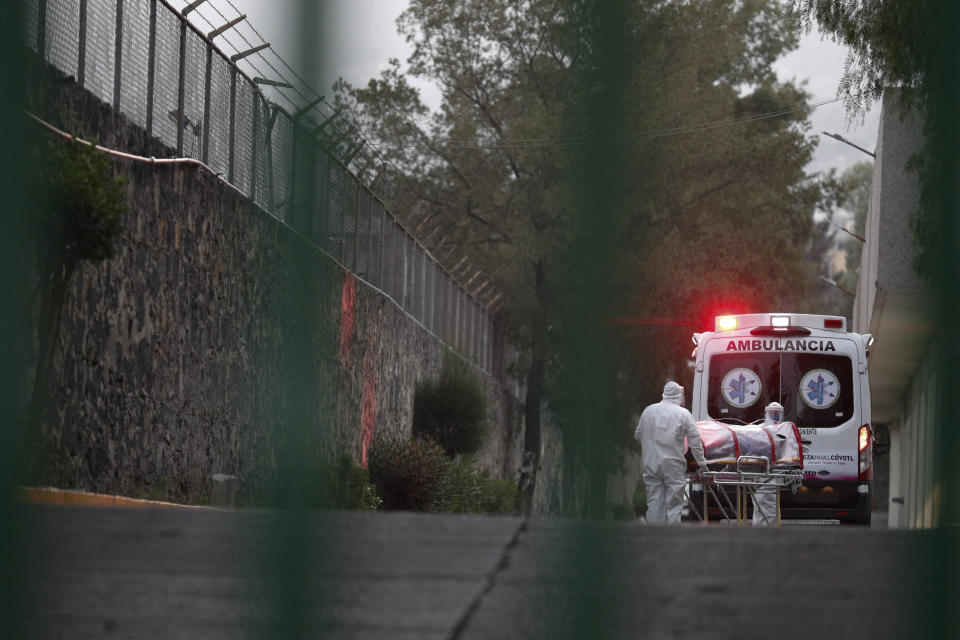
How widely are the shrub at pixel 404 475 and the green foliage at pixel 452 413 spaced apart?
4.86 m

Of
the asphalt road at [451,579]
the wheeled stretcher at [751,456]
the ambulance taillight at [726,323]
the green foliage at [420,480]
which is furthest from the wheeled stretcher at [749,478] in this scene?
the asphalt road at [451,579]

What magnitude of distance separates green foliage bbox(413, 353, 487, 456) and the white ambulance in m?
9.93

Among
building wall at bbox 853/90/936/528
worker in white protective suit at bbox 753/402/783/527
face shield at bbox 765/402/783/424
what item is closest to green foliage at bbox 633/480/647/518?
building wall at bbox 853/90/936/528

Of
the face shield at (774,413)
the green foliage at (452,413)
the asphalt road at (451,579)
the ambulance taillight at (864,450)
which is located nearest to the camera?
the asphalt road at (451,579)

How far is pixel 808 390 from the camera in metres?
13.0

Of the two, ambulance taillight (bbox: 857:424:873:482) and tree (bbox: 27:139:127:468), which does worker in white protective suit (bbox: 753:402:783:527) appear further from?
tree (bbox: 27:139:127:468)

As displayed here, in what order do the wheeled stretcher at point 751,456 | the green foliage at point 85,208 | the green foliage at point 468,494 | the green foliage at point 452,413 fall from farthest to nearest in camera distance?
the green foliage at point 452,413, the green foliage at point 468,494, the wheeled stretcher at point 751,456, the green foliage at point 85,208

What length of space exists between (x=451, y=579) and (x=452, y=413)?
21.6 m

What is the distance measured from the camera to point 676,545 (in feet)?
6.02

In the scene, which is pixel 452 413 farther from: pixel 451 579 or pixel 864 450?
pixel 451 579

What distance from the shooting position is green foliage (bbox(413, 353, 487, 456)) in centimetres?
2292

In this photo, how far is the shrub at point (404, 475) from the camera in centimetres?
1697

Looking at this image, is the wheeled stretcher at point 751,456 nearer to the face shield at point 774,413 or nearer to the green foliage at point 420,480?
the face shield at point 774,413

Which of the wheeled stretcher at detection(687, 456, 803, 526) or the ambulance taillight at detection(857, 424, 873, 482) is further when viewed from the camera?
the ambulance taillight at detection(857, 424, 873, 482)
